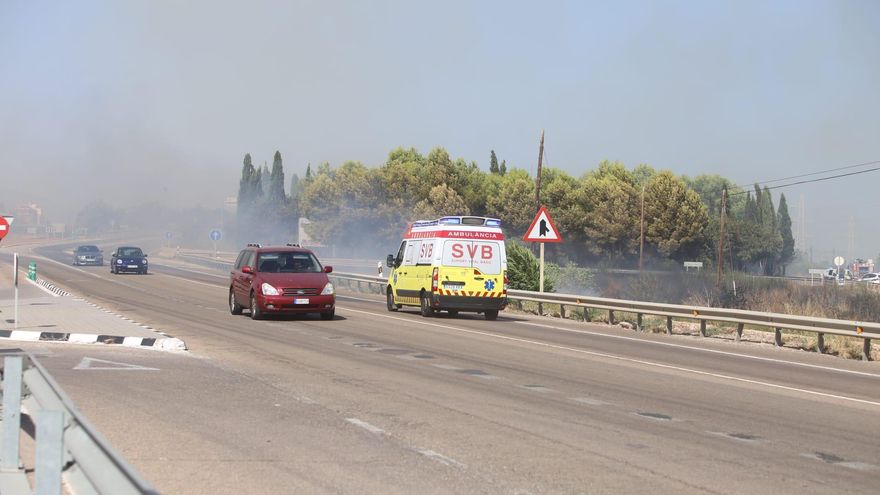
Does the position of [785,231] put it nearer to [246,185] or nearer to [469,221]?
[246,185]

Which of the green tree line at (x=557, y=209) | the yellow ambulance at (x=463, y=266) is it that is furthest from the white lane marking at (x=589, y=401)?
the green tree line at (x=557, y=209)

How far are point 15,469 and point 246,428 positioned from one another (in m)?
3.47

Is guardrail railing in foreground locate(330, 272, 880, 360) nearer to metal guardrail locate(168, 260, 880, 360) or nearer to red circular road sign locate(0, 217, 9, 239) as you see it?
metal guardrail locate(168, 260, 880, 360)

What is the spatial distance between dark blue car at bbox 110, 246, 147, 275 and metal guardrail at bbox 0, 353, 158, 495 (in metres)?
53.9

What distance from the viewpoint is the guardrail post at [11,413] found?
5906mm

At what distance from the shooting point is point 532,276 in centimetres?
3634

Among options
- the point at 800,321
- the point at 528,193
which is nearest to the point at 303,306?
the point at 800,321

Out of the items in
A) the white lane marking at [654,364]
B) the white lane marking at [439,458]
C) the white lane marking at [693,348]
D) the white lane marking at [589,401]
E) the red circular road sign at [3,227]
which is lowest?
the white lane marking at [693,348]

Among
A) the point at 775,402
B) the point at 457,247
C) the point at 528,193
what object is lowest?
the point at 775,402

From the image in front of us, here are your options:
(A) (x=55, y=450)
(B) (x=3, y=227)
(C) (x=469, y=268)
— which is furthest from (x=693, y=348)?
(A) (x=55, y=450)

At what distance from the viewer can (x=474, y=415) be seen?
34.4 ft

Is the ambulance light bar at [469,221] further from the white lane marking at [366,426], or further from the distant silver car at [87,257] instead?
the distant silver car at [87,257]

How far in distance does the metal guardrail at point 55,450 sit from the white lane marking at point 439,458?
→ 10.2ft

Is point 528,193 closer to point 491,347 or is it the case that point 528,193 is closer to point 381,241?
point 381,241
